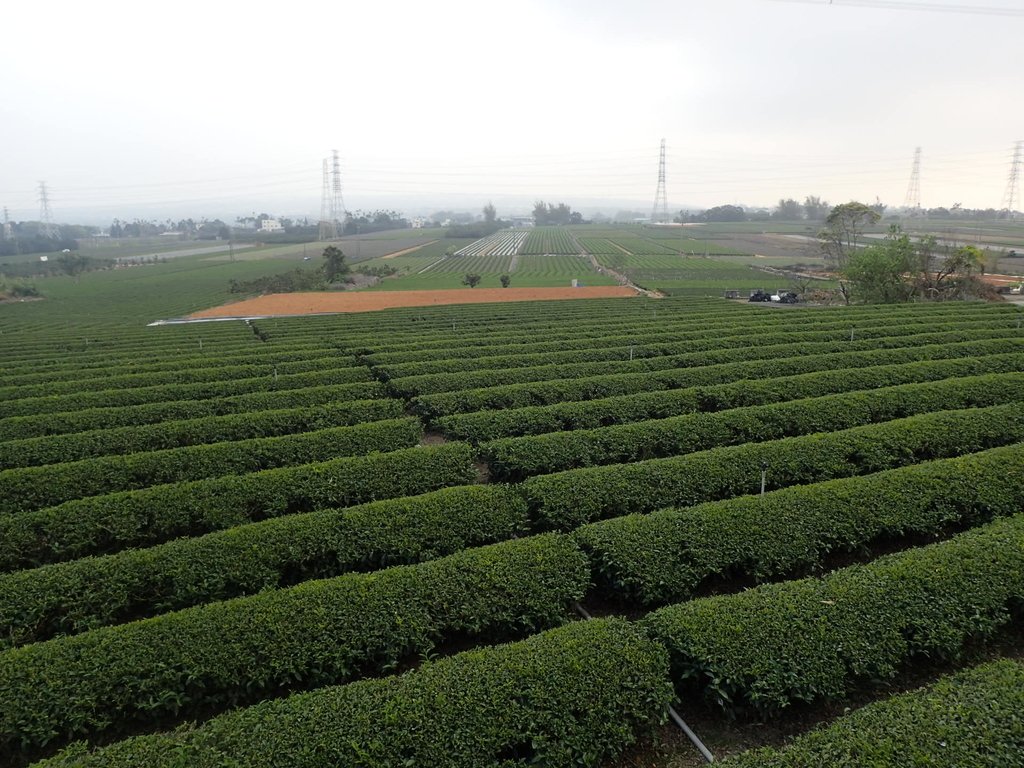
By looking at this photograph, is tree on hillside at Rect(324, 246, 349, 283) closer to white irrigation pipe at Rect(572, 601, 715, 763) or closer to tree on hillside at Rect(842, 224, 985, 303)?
tree on hillside at Rect(842, 224, 985, 303)

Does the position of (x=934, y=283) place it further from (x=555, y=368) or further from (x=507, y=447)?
(x=507, y=447)

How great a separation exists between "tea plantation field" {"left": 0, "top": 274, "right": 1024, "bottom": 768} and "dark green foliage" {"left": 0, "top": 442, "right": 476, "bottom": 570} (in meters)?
0.05

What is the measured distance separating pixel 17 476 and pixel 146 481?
2175 millimetres

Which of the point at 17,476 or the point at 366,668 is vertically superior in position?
the point at 17,476

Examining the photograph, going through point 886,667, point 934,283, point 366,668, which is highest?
point 934,283

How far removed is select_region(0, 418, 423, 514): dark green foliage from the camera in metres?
11.1

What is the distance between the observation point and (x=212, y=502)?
10375mm

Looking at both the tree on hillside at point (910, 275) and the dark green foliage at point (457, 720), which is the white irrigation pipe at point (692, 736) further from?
the tree on hillside at point (910, 275)

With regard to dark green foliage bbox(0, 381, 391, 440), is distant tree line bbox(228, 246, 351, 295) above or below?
above

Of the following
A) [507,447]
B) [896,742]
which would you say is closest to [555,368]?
[507,447]

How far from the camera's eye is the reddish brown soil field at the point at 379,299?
5086 cm

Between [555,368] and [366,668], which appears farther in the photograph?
[555,368]

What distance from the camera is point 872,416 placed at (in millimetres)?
14312

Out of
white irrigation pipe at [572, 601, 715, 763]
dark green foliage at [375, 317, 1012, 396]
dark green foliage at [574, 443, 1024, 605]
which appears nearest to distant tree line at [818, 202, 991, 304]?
dark green foliage at [375, 317, 1012, 396]
